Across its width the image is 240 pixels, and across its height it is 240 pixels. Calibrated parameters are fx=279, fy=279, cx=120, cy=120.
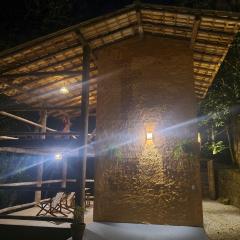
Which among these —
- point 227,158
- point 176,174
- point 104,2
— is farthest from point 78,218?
point 104,2

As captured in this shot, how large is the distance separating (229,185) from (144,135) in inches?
309

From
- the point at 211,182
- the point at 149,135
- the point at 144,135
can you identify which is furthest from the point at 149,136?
the point at 211,182

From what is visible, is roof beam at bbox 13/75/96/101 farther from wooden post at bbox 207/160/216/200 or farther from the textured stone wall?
wooden post at bbox 207/160/216/200

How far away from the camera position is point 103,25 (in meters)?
7.89

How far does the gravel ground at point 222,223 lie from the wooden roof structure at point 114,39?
5.22 metres

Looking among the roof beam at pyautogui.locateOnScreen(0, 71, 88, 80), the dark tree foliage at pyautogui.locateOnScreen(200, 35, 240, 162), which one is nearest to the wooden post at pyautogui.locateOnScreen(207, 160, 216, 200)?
the dark tree foliage at pyautogui.locateOnScreen(200, 35, 240, 162)

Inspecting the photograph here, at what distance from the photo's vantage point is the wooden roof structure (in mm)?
7360

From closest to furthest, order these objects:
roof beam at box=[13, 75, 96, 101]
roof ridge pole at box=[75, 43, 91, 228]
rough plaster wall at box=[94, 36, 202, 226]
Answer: roof ridge pole at box=[75, 43, 91, 228], rough plaster wall at box=[94, 36, 202, 226], roof beam at box=[13, 75, 96, 101]

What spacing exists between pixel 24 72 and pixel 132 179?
4905 mm

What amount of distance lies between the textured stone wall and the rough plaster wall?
5.88m

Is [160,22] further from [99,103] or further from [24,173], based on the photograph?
[24,173]

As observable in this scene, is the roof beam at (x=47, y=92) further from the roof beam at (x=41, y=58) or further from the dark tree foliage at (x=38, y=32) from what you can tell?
the dark tree foliage at (x=38, y=32)

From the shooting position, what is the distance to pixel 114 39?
903 centimetres

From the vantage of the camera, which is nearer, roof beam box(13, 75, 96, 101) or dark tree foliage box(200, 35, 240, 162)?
roof beam box(13, 75, 96, 101)
